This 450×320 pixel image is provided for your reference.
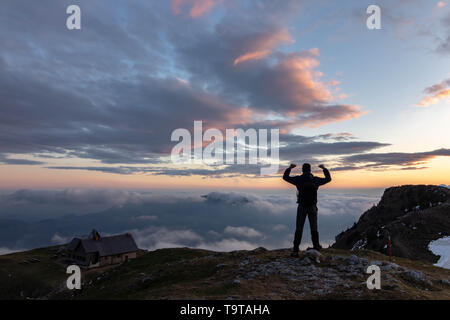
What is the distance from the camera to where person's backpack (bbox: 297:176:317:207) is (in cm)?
1422

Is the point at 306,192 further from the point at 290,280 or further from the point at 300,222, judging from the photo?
the point at 290,280

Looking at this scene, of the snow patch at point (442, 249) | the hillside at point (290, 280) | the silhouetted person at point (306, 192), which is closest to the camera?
the hillside at point (290, 280)

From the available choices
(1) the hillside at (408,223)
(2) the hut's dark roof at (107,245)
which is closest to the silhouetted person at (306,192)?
(1) the hillside at (408,223)

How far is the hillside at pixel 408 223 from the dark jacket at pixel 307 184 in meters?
38.0

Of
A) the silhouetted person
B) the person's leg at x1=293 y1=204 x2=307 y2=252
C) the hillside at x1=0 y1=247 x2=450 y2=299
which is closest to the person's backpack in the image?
the silhouetted person

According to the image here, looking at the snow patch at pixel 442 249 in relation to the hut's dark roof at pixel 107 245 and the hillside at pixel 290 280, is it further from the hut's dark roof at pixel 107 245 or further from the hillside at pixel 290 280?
the hut's dark roof at pixel 107 245

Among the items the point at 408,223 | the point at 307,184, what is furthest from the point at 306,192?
the point at 408,223

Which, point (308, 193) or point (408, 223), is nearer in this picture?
point (308, 193)

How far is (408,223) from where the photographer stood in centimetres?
5375

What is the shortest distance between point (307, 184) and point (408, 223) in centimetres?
5434

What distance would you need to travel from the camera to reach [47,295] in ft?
157

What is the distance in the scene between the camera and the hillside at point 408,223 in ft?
150

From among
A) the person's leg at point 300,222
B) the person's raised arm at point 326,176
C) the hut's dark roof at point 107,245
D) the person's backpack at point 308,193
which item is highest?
the person's raised arm at point 326,176
